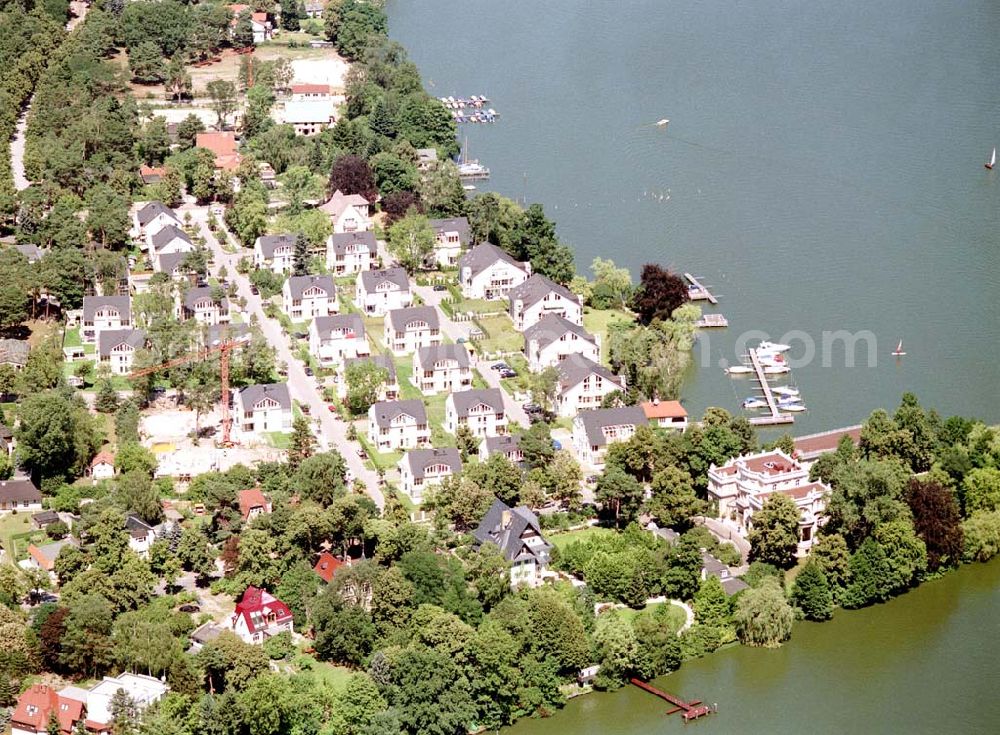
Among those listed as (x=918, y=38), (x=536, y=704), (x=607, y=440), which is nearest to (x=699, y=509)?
(x=607, y=440)

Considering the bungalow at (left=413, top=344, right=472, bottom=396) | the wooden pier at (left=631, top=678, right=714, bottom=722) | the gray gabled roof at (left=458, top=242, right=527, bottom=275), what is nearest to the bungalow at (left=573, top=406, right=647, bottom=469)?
the bungalow at (left=413, top=344, right=472, bottom=396)

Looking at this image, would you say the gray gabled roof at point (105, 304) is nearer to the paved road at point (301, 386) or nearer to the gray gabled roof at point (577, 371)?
the paved road at point (301, 386)

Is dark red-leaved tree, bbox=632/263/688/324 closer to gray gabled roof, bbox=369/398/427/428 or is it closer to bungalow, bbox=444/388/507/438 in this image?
bungalow, bbox=444/388/507/438

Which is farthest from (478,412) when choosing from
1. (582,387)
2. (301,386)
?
(301,386)

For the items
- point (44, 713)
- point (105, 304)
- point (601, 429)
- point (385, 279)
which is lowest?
point (44, 713)

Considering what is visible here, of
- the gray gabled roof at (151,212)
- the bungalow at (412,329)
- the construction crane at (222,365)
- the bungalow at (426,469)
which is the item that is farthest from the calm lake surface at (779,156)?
the gray gabled roof at (151,212)

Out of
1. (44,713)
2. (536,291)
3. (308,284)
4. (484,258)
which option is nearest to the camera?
(44,713)

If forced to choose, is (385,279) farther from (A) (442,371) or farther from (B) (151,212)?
(B) (151,212)
